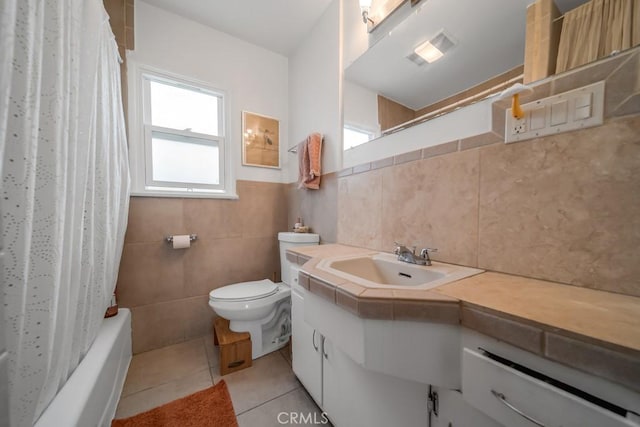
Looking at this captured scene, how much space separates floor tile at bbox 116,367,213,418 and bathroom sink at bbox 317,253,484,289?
3.65 ft

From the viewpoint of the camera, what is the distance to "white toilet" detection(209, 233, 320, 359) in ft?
4.56

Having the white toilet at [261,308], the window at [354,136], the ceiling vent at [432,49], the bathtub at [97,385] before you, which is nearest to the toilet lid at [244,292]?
the white toilet at [261,308]

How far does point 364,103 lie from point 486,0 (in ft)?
2.15

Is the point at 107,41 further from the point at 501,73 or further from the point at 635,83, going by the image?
the point at 635,83

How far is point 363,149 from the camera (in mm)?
1337

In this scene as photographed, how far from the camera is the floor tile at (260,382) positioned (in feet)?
3.73

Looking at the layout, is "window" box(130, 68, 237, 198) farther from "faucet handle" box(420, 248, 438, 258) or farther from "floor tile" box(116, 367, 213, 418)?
"faucet handle" box(420, 248, 438, 258)

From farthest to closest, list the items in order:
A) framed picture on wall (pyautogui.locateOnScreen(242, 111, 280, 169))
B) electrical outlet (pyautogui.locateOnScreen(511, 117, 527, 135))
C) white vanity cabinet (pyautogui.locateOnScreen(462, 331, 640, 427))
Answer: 1. framed picture on wall (pyautogui.locateOnScreen(242, 111, 280, 169))
2. electrical outlet (pyautogui.locateOnScreen(511, 117, 527, 135))
3. white vanity cabinet (pyautogui.locateOnScreen(462, 331, 640, 427))

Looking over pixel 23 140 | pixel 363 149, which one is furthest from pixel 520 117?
pixel 23 140

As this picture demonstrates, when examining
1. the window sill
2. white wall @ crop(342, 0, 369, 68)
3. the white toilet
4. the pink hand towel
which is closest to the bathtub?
the white toilet

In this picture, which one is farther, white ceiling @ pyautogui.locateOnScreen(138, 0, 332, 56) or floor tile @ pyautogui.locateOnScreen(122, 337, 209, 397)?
white ceiling @ pyautogui.locateOnScreen(138, 0, 332, 56)

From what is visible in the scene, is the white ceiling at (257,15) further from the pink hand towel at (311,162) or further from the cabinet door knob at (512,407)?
the cabinet door knob at (512,407)

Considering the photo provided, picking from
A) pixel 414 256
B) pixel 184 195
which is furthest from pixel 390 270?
pixel 184 195

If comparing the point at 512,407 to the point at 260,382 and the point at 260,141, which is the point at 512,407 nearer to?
the point at 260,382
